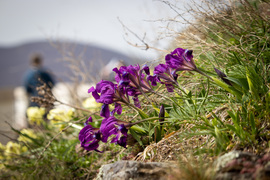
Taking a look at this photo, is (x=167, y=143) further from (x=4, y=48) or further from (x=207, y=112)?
(x=4, y=48)

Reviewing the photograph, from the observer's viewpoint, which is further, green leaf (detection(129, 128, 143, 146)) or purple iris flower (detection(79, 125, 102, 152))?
green leaf (detection(129, 128, 143, 146))

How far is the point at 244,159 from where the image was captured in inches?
49.4

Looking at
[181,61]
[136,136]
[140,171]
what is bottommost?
[140,171]

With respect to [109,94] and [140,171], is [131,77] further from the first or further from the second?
[140,171]

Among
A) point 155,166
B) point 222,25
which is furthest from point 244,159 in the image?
point 222,25

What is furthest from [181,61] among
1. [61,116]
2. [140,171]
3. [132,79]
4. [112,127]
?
[61,116]

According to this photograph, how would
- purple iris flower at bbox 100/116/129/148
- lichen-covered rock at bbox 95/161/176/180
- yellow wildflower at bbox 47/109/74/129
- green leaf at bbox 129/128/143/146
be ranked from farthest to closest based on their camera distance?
yellow wildflower at bbox 47/109/74/129 < green leaf at bbox 129/128/143/146 < purple iris flower at bbox 100/116/129/148 < lichen-covered rock at bbox 95/161/176/180

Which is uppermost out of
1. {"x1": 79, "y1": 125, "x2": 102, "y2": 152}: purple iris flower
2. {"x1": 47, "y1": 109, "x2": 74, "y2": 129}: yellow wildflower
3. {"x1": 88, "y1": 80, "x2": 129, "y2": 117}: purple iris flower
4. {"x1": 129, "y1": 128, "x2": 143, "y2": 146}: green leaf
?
{"x1": 47, "y1": 109, "x2": 74, "y2": 129}: yellow wildflower

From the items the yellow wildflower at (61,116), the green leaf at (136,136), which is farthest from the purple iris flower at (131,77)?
the yellow wildflower at (61,116)

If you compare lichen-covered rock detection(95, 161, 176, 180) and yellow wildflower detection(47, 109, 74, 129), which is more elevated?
yellow wildflower detection(47, 109, 74, 129)

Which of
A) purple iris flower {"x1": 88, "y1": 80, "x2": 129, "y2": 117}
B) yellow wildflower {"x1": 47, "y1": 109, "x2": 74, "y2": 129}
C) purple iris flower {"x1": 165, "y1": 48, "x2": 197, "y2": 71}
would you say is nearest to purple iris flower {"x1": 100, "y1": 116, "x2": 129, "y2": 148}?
purple iris flower {"x1": 88, "y1": 80, "x2": 129, "y2": 117}

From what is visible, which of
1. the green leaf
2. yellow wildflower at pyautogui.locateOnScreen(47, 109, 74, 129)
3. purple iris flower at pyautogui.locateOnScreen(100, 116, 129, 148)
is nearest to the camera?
purple iris flower at pyautogui.locateOnScreen(100, 116, 129, 148)

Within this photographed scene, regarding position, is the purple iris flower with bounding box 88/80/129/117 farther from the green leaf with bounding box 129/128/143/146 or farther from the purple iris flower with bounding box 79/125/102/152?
the green leaf with bounding box 129/128/143/146

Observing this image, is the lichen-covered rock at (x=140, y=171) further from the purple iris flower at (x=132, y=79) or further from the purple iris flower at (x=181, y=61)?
the purple iris flower at (x=181, y=61)
